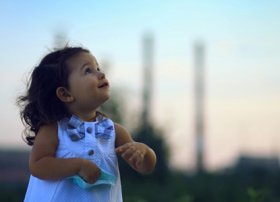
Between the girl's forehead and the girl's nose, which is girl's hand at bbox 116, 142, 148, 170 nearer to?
the girl's nose

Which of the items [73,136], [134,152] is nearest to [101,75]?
[73,136]

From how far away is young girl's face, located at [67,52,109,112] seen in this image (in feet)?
10.8

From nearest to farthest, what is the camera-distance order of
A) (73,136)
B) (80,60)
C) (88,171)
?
1. (88,171)
2. (73,136)
3. (80,60)

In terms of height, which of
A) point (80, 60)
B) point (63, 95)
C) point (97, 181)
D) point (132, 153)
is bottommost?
point (97, 181)

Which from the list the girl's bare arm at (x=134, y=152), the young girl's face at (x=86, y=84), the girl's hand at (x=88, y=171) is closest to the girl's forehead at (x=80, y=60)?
the young girl's face at (x=86, y=84)

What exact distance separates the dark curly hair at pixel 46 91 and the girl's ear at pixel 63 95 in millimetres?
24

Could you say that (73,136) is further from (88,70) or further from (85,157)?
(88,70)

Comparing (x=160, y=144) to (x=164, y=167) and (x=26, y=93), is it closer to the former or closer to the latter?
(x=164, y=167)

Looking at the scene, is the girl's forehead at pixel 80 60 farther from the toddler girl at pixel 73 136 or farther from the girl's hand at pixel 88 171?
the girl's hand at pixel 88 171

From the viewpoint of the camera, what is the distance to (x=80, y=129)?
3.31 meters

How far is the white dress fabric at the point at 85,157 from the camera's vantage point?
326 cm

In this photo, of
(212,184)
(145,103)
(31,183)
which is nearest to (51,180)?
(31,183)

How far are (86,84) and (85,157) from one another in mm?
337

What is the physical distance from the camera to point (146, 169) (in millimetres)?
3402
